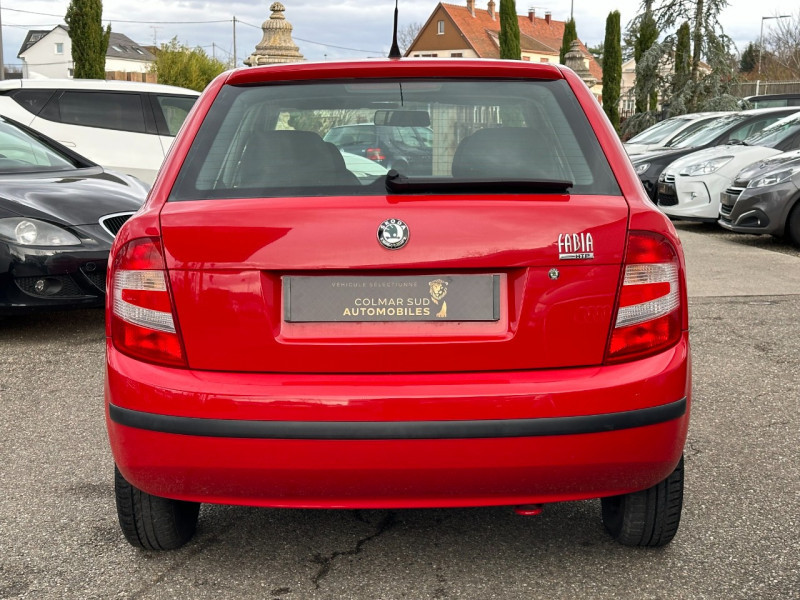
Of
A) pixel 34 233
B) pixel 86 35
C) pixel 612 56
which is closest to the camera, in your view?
pixel 34 233

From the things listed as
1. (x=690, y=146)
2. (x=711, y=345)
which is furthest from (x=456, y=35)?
(x=711, y=345)

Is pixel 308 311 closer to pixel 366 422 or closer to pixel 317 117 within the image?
pixel 366 422

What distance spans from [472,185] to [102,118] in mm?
9499

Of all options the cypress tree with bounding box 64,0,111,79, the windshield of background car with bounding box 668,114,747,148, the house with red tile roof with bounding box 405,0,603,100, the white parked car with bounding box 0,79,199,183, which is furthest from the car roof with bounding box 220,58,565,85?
the house with red tile roof with bounding box 405,0,603,100

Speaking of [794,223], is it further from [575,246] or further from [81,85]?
[575,246]

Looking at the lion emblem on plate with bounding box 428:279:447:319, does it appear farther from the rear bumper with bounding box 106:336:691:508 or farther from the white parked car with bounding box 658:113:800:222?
the white parked car with bounding box 658:113:800:222

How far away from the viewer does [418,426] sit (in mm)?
2539

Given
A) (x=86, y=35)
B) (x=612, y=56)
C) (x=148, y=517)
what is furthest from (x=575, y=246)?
(x=612, y=56)

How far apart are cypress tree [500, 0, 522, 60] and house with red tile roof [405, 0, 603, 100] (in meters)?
38.5

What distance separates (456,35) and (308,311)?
92662 millimetres

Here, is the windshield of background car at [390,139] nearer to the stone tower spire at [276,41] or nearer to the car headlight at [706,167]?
the car headlight at [706,167]

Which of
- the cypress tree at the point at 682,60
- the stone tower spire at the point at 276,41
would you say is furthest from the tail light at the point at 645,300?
the stone tower spire at the point at 276,41

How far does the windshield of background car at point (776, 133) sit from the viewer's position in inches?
509

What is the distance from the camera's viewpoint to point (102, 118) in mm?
11344
